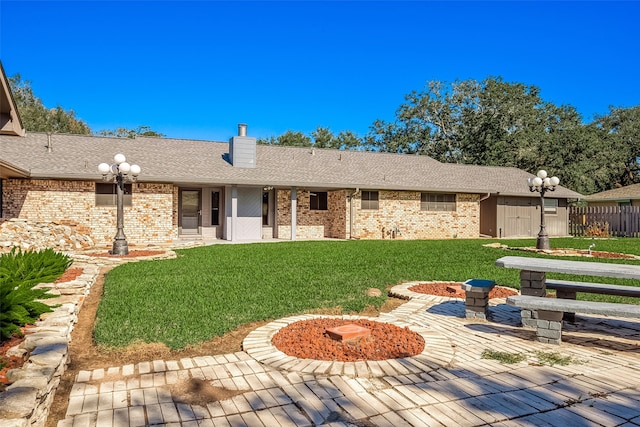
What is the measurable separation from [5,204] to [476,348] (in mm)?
16639

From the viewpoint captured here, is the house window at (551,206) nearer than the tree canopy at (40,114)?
Yes

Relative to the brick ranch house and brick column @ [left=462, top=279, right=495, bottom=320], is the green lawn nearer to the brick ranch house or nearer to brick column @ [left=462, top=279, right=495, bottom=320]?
brick column @ [left=462, top=279, right=495, bottom=320]

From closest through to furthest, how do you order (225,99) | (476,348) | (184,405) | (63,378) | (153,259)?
(184,405) → (63,378) → (476,348) → (153,259) → (225,99)

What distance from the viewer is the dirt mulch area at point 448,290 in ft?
22.5

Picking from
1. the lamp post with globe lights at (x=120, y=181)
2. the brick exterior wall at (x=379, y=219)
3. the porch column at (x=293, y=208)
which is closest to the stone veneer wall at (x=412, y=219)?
the brick exterior wall at (x=379, y=219)

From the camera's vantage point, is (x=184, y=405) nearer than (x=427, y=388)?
Yes

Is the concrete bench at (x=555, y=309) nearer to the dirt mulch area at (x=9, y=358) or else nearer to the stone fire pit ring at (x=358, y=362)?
the stone fire pit ring at (x=358, y=362)

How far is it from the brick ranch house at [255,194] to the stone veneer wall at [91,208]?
0.04 metres

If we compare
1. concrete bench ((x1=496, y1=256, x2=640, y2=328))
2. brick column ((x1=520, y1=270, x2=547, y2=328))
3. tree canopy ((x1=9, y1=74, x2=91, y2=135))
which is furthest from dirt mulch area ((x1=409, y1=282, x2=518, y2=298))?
tree canopy ((x1=9, y1=74, x2=91, y2=135))

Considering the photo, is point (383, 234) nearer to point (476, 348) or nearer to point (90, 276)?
point (90, 276)

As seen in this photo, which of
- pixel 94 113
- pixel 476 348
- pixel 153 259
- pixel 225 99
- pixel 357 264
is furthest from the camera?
pixel 94 113

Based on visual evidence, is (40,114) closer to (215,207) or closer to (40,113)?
(40,113)

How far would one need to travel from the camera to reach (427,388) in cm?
317

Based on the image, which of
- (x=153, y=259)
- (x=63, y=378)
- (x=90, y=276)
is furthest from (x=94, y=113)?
(x=63, y=378)
